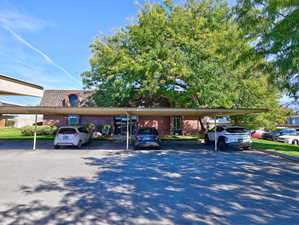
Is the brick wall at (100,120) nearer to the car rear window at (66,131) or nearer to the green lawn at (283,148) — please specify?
the car rear window at (66,131)

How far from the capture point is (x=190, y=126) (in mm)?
22141

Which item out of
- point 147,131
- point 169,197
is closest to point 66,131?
point 147,131

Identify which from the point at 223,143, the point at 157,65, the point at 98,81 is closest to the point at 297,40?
the point at 223,143

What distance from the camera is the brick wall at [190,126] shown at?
2192cm

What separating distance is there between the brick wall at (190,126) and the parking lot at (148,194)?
15.0 metres

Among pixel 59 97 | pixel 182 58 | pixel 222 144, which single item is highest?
pixel 182 58

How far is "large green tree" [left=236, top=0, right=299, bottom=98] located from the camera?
14.0ft

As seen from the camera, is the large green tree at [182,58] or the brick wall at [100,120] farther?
the brick wall at [100,120]

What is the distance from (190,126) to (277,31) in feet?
59.4

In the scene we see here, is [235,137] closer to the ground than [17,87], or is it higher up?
closer to the ground

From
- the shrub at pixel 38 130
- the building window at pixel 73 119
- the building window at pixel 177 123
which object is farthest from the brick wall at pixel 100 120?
the building window at pixel 177 123

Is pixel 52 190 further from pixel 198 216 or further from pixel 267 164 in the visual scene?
pixel 267 164

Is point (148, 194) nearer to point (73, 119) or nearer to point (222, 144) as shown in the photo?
point (222, 144)

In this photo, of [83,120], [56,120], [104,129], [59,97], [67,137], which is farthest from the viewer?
[59,97]
